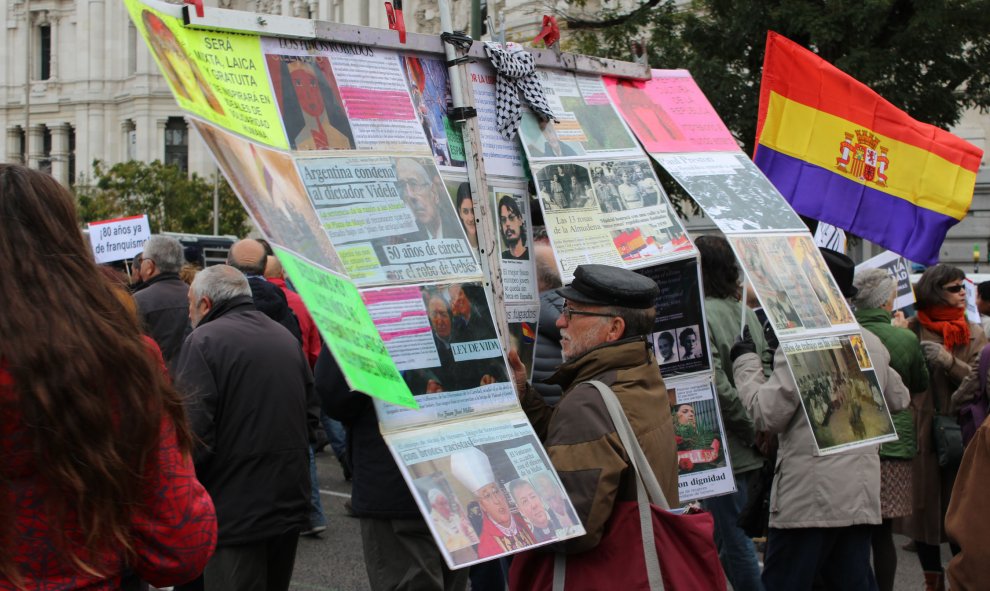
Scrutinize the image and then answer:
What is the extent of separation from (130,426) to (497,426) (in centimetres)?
133

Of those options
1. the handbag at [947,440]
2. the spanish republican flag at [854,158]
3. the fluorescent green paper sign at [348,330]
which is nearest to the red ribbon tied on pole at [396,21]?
the fluorescent green paper sign at [348,330]

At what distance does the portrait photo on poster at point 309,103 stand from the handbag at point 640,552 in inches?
40.1

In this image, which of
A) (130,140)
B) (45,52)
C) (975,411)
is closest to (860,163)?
(975,411)

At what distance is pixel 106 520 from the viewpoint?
6.90ft

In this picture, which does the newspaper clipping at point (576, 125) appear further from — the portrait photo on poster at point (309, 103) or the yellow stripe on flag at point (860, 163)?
the yellow stripe on flag at point (860, 163)

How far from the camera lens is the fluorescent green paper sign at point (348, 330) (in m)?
2.68

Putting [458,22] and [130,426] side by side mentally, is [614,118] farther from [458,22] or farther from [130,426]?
[458,22]

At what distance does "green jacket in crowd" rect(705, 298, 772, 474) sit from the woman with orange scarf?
1.49 meters

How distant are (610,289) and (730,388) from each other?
216 centimetres

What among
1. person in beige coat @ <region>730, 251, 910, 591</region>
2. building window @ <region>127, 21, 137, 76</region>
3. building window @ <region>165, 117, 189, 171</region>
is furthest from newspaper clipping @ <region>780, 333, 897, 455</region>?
building window @ <region>127, 21, 137, 76</region>

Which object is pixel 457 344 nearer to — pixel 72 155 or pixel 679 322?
pixel 679 322

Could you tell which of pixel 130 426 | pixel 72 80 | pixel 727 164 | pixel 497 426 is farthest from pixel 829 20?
pixel 72 80

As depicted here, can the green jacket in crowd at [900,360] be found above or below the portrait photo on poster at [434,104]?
below

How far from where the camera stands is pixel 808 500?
4.59 meters
